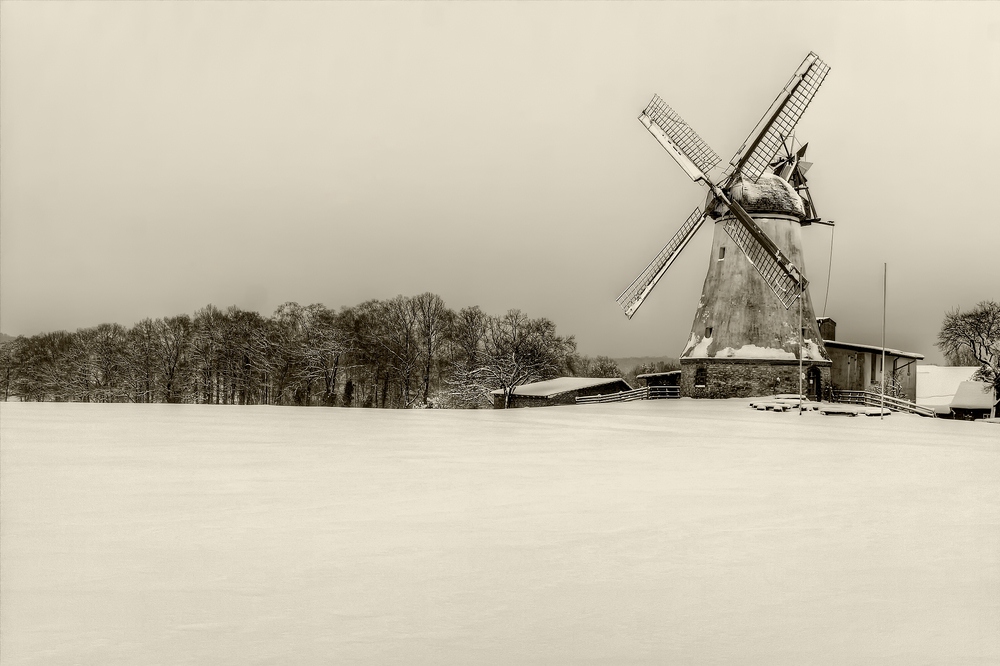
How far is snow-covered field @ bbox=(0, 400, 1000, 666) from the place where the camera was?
14.8 ft

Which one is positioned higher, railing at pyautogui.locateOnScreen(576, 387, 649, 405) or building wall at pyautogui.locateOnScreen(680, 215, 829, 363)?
building wall at pyautogui.locateOnScreen(680, 215, 829, 363)

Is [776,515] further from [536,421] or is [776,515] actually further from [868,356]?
[868,356]

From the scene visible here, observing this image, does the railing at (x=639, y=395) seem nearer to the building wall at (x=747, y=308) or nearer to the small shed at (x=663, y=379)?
the small shed at (x=663, y=379)

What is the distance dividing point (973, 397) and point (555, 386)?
666 inches

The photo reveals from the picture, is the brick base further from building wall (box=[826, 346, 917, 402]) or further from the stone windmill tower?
building wall (box=[826, 346, 917, 402])

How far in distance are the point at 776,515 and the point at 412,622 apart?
4577 mm

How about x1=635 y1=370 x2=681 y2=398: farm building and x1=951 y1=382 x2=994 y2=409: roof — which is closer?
x1=951 y1=382 x2=994 y2=409: roof

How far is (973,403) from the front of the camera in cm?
3108

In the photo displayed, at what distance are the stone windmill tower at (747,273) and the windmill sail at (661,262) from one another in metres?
0.04

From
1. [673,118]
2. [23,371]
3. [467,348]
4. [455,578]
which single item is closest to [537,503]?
[455,578]

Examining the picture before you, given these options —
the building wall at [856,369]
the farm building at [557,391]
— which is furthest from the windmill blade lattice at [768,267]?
the farm building at [557,391]


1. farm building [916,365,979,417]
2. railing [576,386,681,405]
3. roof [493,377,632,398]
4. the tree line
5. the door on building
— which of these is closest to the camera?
the door on building

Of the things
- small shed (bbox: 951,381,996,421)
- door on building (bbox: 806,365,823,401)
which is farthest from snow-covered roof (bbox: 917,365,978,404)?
door on building (bbox: 806,365,823,401)

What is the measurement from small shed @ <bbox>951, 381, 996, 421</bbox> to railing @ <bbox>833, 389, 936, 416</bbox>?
192 centimetres
